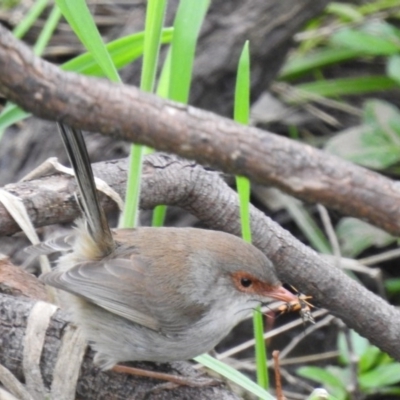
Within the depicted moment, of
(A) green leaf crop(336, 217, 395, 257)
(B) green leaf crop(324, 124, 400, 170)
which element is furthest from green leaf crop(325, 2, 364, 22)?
(A) green leaf crop(336, 217, 395, 257)

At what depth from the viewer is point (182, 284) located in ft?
8.79

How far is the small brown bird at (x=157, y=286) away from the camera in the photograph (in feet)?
8.27

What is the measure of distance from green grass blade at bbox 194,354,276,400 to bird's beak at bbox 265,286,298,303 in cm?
30

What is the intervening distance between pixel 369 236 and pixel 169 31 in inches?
74.4

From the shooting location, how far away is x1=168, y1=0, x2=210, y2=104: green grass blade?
8.07 feet

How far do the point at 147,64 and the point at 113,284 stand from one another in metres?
0.71

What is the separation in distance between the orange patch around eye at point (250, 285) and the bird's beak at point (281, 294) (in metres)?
0.01

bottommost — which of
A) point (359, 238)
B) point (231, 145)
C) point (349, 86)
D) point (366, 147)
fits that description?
point (231, 145)

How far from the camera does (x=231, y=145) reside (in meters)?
1.43

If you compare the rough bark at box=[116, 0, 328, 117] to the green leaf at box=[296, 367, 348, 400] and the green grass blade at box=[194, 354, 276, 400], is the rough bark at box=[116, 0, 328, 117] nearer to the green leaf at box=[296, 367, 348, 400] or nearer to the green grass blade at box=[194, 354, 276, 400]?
the green leaf at box=[296, 367, 348, 400]

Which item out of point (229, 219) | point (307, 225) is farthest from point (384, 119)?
point (229, 219)

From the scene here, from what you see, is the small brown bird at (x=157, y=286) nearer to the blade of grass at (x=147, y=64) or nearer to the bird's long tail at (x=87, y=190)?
the bird's long tail at (x=87, y=190)

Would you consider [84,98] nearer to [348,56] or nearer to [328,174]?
[328,174]

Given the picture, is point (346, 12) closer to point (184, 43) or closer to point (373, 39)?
point (373, 39)
